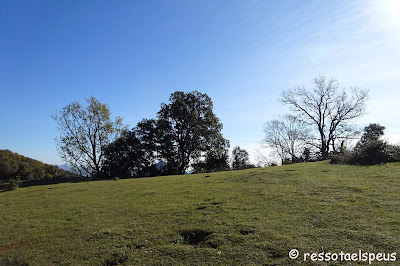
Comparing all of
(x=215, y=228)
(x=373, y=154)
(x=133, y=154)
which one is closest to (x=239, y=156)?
(x=133, y=154)

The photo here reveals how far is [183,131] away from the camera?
101 feet

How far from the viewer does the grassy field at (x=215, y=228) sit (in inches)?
163

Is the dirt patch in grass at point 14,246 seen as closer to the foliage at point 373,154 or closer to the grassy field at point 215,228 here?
the grassy field at point 215,228

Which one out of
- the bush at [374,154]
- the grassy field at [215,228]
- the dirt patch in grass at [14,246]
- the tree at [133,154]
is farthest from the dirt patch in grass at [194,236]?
the tree at [133,154]

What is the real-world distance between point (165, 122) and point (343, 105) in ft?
75.1

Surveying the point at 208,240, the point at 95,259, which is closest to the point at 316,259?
the point at 208,240

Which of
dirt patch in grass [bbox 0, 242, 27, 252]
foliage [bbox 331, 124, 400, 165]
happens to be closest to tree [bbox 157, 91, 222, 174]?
foliage [bbox 331, 124, 400, 165]

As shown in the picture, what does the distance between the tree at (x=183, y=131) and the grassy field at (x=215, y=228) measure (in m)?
20.9

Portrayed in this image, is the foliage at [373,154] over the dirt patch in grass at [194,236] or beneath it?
over

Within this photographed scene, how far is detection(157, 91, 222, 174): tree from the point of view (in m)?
29.7

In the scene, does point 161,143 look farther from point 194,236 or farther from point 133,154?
point 194,236

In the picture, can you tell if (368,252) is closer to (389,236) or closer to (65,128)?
(389,236)

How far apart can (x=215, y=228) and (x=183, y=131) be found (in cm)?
2558

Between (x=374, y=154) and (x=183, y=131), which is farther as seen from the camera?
(x=183, y=131)
